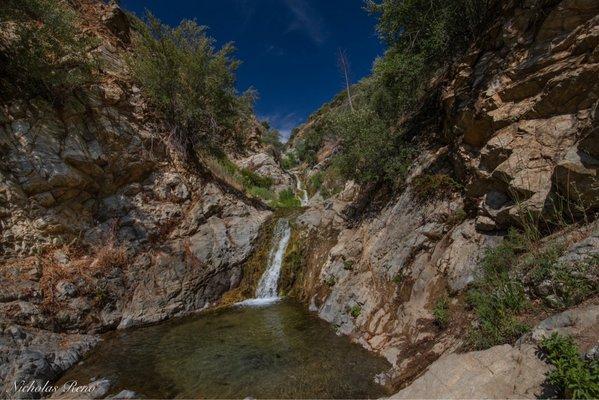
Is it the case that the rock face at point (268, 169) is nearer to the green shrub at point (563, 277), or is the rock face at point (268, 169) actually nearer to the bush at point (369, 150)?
the bush at point (369, 150)

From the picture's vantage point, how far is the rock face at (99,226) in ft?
31.5

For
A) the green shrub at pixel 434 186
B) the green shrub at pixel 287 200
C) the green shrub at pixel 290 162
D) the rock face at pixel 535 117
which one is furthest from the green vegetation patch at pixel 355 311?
the green shrub at pixel 290 162

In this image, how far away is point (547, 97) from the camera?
6688 millimetres

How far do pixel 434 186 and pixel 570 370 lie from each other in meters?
6.60

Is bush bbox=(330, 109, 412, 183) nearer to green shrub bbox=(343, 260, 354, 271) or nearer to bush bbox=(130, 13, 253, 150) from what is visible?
green shrub bbox=(343, 260, 354, 271)

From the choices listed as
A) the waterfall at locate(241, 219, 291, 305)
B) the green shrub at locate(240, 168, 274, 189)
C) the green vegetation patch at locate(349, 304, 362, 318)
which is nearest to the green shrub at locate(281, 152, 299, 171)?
the green shrub at locate(240, 168, 274, 189)

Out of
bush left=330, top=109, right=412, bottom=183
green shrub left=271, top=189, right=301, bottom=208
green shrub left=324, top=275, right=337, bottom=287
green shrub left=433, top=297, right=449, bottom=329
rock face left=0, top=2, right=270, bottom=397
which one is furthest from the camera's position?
green shrub left=271, top=189, right=301, bottom=208

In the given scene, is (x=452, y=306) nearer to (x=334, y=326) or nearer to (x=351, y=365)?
(x=351, y=365)

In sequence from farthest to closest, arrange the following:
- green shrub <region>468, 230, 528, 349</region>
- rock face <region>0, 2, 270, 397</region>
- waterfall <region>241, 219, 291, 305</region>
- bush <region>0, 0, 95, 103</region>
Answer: waterfall <region>241, 219, 291, 305</region> → bush <region>0, 0, 95, 103</region> → rock face <region>0, 2, 270, 397</region> → green shrub <region>468, 230, 528, 349</region>

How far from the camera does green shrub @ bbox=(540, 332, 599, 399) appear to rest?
3.21 meters

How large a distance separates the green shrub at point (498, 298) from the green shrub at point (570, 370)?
82cm

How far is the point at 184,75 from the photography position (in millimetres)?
17094

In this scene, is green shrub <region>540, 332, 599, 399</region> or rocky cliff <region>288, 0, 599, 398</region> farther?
rocky cliff <region>288, 0, 599, 398</region>

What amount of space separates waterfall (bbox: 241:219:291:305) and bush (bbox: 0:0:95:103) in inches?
408
